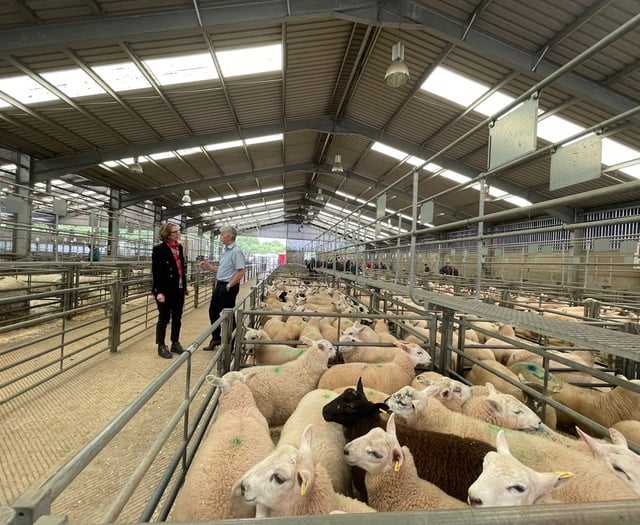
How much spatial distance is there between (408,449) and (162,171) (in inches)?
560

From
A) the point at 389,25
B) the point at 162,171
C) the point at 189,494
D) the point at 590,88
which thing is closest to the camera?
the point at 189,494

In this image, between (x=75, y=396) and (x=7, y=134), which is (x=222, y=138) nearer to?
(x=7, y=134)

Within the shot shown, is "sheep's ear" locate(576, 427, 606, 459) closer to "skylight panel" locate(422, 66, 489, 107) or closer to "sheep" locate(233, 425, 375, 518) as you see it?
"sheep" locate(233, 425, 375, 518)

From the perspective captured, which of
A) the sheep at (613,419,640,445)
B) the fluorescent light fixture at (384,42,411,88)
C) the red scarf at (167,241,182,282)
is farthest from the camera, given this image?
the fluorescent light fixture at (384,42,411,88)

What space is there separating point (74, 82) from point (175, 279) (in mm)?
5548

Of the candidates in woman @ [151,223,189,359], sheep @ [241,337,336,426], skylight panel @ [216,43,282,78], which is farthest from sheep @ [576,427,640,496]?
skylight panel @ [216,43,282,78]

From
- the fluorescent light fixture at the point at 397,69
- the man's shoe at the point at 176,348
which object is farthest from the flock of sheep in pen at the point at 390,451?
the fluorescent light fixture at the point at 397,69

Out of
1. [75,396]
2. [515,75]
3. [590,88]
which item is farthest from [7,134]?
[590,88]

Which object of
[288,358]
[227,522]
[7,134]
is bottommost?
[288,358]

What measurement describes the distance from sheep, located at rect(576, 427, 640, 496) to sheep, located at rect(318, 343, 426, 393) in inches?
54.3

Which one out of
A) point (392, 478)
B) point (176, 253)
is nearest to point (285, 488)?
point (392, 478)

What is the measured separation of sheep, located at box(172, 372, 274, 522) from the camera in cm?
135

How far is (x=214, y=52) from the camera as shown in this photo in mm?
6059

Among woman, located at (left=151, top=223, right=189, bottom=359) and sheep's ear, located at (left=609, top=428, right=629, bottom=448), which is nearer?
sheep's ear, located at (left=609, top=428, right=629, bottom=448)
